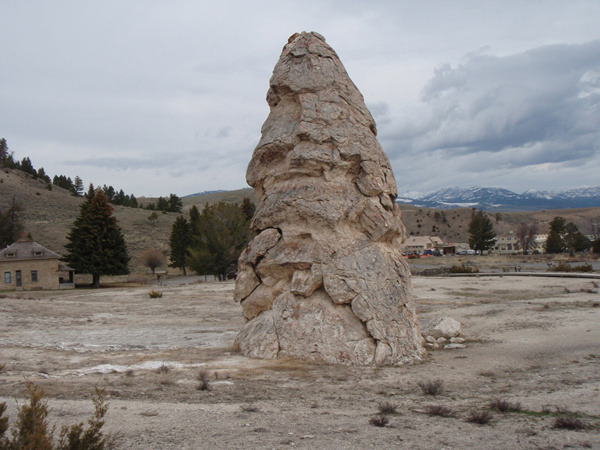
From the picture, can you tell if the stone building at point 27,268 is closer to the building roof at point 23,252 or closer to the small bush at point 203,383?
the building roof at point 23,252

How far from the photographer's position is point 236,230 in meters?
41.1

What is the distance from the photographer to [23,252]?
36781 millimetres

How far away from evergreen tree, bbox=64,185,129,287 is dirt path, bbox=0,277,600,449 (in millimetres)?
23437

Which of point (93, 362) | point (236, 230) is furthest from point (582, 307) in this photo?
point (236, 230)

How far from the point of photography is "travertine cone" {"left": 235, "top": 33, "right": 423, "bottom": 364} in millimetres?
10586

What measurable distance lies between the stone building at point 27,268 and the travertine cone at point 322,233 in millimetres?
30781

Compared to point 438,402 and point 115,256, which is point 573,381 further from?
point 115,256

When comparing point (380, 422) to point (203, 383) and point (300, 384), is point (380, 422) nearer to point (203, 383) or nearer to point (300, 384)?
point (300, 384)

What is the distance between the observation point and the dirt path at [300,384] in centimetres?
561

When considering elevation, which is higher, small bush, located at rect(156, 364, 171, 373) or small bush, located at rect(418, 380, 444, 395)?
small bush, located at rect(156, 364, 171, 373)

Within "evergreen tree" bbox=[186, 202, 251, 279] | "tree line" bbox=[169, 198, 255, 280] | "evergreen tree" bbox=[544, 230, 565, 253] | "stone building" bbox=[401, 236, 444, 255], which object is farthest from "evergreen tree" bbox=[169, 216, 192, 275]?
"evergreen tree" bbox=[544, 230, 565, 253]

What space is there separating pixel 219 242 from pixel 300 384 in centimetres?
3195

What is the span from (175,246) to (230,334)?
139ft

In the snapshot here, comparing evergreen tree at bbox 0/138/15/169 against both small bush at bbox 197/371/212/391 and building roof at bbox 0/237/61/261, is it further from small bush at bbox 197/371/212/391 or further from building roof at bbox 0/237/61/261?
small bush at bbox 197/371/212/391
